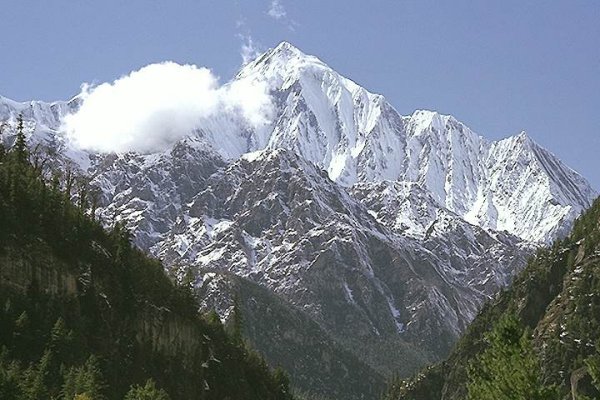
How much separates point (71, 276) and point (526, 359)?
9281cm

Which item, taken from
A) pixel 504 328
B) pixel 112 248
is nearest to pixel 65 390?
pixel 112 248

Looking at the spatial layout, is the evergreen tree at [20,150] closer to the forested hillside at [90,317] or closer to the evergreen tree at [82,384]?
the forested hillside at [90,317]

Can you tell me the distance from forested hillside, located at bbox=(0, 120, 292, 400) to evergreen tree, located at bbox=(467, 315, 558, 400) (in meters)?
50.3

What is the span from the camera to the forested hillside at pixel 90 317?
117 m

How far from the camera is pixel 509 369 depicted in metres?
54.7

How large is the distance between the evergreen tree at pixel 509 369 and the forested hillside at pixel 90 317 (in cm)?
5034

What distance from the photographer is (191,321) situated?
6334 inches

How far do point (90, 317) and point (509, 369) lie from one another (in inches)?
3603

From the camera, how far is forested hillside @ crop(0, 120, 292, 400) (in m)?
117

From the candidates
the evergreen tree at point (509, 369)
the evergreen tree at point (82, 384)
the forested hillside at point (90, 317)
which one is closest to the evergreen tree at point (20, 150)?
the forested hillside at point (90, 317)

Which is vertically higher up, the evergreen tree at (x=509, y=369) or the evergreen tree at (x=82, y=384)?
the evergreen tree at (x=82, y=384)

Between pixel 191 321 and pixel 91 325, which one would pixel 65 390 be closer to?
pixel 91 325

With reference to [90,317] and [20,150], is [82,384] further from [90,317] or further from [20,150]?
[20,150]

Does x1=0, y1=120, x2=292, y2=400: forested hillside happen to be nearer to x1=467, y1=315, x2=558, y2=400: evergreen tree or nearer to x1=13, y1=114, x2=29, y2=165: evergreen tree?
x1=13, y1=114, x2=29, y2=165: evergreen tree
